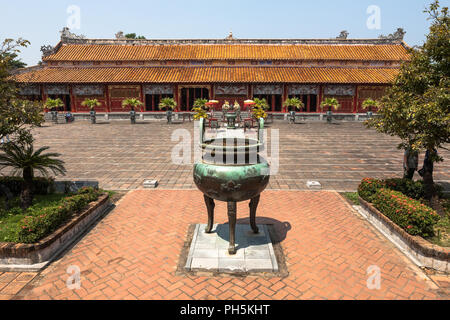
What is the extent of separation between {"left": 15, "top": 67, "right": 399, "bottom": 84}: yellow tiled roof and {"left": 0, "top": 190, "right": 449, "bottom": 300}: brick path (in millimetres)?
22282

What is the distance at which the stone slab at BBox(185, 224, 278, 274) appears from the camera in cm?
486

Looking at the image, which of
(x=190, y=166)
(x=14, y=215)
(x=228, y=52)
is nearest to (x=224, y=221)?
(x=14, y=215)

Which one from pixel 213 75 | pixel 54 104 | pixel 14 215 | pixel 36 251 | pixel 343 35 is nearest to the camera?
pixel 36 251

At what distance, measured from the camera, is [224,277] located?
15.5ft

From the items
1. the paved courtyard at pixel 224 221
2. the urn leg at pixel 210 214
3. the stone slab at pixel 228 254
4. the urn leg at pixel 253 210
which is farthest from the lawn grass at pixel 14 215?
the urn leg at pixel 253 210

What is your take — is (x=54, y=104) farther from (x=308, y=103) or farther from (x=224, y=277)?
(x=224, y=277)

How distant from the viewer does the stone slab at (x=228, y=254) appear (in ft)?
15.9

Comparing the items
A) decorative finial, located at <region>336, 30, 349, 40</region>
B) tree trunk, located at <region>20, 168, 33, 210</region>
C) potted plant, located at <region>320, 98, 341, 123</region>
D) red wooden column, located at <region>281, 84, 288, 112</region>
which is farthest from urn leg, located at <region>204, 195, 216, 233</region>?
decorative finial, located at <region>336, 30, 349, 40</region>

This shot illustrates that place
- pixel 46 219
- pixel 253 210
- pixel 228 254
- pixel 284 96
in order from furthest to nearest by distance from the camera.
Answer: pixel 284 96, pixel 253 210, pixel 46 219, pixel 228 254

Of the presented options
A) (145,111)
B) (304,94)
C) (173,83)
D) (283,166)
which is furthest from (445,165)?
(145,111)

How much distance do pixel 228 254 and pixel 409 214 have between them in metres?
3.57

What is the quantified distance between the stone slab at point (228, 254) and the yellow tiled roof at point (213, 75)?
910 inches
